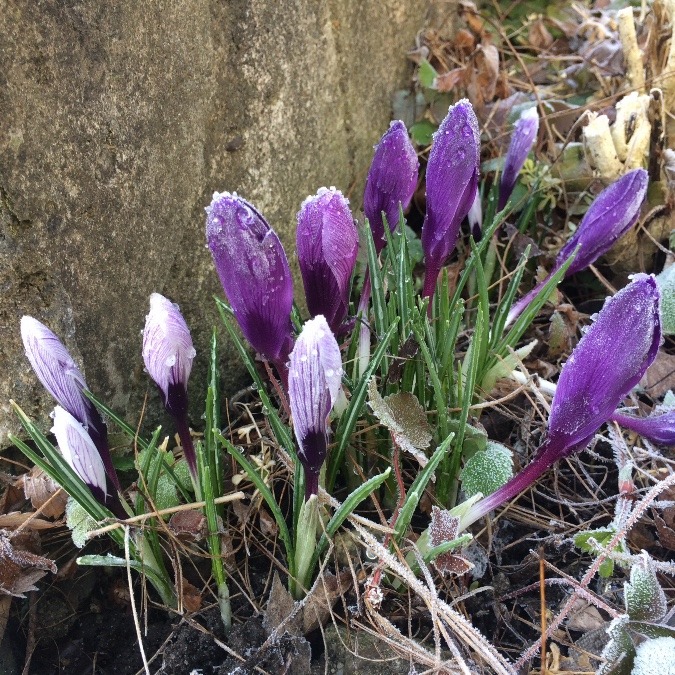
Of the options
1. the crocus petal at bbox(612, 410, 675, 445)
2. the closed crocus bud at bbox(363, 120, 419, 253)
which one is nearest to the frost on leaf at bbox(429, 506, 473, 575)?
the crocus petal at bbox(612, 410, 675, 445)

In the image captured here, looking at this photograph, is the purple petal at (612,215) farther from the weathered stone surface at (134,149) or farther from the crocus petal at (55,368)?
the crocus petal at (55,368)

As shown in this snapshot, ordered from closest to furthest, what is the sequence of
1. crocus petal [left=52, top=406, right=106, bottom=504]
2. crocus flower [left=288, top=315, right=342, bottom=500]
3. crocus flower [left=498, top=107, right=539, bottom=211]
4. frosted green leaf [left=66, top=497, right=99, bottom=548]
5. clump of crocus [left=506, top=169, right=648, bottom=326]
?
crocus flower [left=288, top=315, right=342, bottom=500], crocus petal [left=52, top=406, right=106, bottom=504], frosted green leaf [left=66, top=497, right=99, bottom=548], clump of crocus [left=506, top=169, right=648, bottom=326], crocus flower [left=498, top=107, right=539, bottom=211]

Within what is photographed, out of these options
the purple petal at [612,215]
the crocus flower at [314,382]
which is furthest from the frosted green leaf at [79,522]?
the purple petal at [612,215]

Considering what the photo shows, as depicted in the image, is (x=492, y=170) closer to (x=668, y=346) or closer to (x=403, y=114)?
(x=403, y=114)

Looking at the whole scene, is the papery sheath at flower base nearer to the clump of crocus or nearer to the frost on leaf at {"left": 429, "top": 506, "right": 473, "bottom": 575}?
the frost on leaf at {"left": 429, "top": 506, "right": 473, "bottom": 575}

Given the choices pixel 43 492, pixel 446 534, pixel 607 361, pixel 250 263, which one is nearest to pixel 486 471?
pixel 446 534

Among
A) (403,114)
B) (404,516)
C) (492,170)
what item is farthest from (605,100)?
(404,516)

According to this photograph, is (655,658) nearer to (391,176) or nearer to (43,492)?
(391,176)
